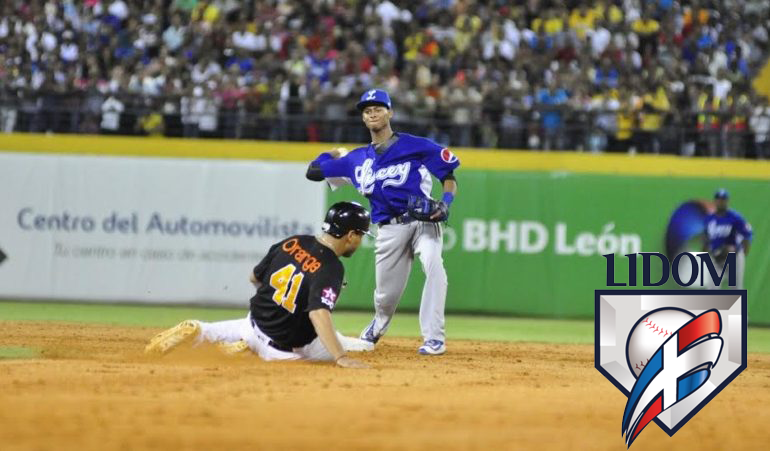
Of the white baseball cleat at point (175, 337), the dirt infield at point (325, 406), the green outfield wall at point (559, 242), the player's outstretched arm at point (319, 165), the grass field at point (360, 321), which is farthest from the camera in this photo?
the green outfield wall at point (559, 242)

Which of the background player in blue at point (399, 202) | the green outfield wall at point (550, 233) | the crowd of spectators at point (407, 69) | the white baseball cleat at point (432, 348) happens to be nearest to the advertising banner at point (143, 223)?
the green outfield wall at point (550, 233)

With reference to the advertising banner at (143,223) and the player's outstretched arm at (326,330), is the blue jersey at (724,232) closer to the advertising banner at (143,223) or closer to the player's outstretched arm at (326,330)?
the advertising banner at (143,223)

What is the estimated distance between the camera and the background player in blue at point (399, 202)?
1009cm

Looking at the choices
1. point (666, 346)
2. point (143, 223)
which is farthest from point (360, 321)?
→ point (666, 346)

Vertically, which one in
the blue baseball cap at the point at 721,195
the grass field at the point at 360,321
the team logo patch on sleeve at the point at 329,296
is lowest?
the grass field at the point at 360,321

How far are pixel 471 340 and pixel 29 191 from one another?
7.55m

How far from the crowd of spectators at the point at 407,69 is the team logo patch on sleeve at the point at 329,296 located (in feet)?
30.0

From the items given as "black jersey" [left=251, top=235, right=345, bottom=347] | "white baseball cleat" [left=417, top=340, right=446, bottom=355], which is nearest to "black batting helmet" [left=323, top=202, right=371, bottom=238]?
"black jersey" [left=251, top=235, right=345, bottom=347]

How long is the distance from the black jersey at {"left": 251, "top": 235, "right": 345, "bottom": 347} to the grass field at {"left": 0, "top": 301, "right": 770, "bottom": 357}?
13.9 feet

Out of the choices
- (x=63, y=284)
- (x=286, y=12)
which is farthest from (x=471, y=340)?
(x=286, y=12)

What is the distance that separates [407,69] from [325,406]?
12136 mm

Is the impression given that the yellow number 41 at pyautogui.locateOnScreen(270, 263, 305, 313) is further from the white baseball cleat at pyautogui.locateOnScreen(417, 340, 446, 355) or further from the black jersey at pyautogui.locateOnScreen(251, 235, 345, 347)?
the white baseball cleat at pyautogui.locateOnScreen(417, 340, 446, 355)

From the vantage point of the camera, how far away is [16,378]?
7.75m

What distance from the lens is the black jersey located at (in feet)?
27.9
